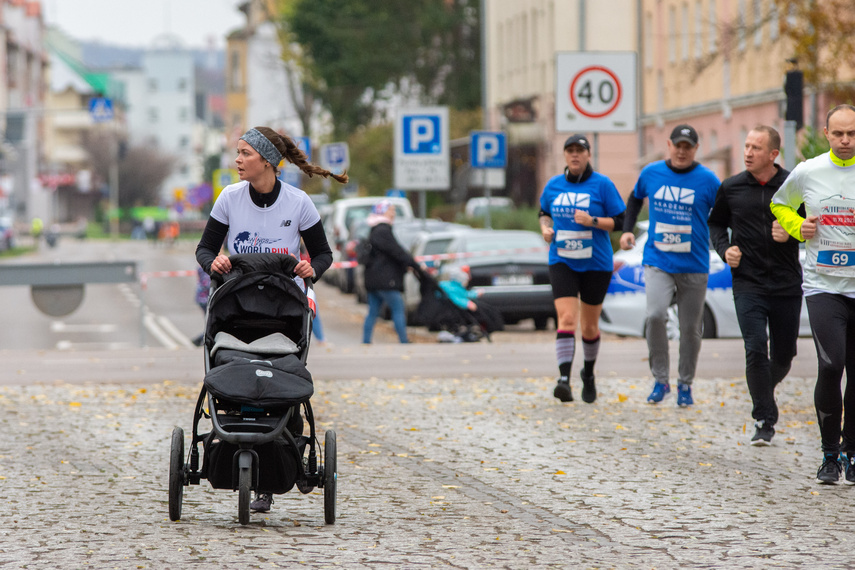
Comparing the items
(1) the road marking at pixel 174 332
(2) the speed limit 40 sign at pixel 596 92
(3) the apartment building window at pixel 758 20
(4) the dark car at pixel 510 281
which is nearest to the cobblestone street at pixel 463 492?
(2) the speed limit 40 sign at pixel 596 92

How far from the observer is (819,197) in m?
7.88

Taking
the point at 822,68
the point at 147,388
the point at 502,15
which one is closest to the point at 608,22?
the point at 502,15

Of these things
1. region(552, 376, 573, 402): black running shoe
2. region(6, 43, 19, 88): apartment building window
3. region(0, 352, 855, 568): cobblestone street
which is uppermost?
region(6, 43, 19, 88): apartment building window

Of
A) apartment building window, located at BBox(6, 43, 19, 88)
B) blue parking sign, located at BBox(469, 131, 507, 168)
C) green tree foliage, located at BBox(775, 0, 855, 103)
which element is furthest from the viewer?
apartment building window, located at BBox(6, 43, 19, 88)

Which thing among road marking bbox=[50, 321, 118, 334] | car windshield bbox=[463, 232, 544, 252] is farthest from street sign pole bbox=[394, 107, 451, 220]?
road marking bbox=[50, 321, 118, 334]

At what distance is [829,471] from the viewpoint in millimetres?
7934

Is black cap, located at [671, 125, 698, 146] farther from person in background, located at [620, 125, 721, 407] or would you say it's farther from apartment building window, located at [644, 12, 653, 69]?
apartment building window, located at [644, 12, 653, 69]

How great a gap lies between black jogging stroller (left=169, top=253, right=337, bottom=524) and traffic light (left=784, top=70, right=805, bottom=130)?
10144 mm

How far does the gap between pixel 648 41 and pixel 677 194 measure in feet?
126

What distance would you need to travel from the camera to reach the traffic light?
51.5 ft

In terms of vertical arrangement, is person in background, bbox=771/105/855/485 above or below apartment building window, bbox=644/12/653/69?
below

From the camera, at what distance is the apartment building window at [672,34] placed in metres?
44.9

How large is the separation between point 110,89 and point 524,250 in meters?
148

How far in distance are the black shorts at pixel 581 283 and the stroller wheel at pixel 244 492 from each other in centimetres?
481
